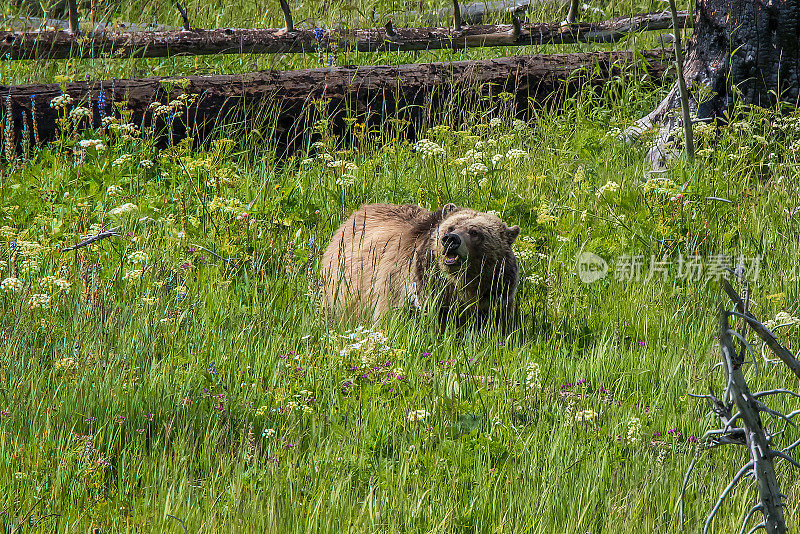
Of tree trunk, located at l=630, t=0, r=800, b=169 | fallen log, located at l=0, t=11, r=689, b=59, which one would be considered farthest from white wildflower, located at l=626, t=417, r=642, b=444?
fallen log, located at l=0, t=11, r=689, b=59

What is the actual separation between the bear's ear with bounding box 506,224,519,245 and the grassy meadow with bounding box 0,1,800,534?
97 millimetres

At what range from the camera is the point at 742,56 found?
21.1 ft

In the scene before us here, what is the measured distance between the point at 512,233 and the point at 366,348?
74.3 inches

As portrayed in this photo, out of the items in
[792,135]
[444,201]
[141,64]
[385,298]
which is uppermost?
[141,64]

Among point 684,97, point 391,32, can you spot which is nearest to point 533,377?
point 684,97

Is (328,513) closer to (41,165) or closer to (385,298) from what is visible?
(385,298)

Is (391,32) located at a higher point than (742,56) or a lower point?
higher

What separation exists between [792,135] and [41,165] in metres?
5.81

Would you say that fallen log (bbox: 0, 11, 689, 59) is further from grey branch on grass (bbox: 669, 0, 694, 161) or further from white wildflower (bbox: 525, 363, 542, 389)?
white wildflower (bbox: 525, 363, 542, 389)

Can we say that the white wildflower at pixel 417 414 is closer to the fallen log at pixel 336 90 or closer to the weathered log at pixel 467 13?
the fallen log at pixel 336 90

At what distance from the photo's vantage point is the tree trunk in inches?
250

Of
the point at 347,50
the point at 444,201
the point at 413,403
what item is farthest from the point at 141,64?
the point at 413,403

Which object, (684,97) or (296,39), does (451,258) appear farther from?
(296,39)

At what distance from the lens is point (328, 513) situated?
248 centimetres
